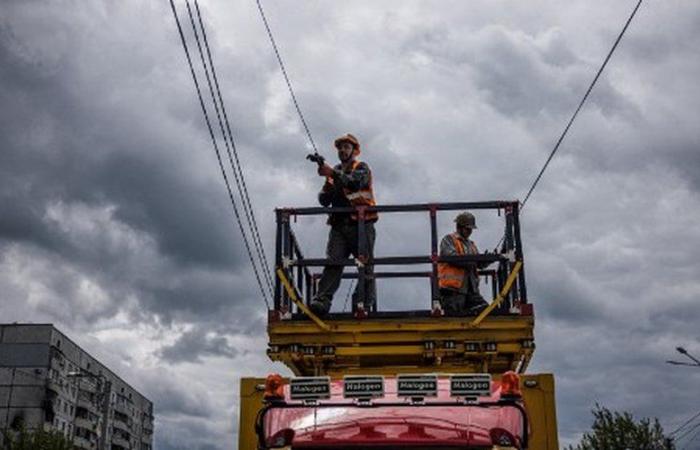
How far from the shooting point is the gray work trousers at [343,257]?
902cm

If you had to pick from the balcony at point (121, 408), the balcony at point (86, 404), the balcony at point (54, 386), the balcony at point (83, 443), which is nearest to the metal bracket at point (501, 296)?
the balcony at point (54, 386)

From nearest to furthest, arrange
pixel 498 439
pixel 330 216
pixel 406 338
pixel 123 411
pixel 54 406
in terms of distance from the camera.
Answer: pixel 498 439
pixel 406 338
pixel 330 216
pixel 54 406
pixel 123 411

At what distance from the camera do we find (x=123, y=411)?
104062mm

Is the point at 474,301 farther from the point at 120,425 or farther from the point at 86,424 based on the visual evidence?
the point at 120,425

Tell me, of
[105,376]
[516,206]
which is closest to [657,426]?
[516,206]

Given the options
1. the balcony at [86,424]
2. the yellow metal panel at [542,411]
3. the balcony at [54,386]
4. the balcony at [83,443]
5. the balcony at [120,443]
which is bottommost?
the yellow metal panel at [542,411]

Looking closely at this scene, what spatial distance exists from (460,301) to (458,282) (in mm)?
220

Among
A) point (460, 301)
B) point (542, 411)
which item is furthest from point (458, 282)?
point (542, 411)

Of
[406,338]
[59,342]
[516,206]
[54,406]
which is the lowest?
[406,338]

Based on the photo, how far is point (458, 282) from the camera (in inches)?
364

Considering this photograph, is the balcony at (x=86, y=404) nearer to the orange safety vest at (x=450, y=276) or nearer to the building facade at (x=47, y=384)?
the building facade at (x=47, y=384)

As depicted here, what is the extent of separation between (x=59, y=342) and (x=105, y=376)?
1511 cm

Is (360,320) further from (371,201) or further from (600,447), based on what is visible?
(600,447)

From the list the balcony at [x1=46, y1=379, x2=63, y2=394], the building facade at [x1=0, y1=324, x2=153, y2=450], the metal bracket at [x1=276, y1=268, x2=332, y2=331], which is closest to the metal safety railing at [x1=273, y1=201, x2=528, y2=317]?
the metal bracket at [x1=276, y1=268, x2=332, y2=331]
